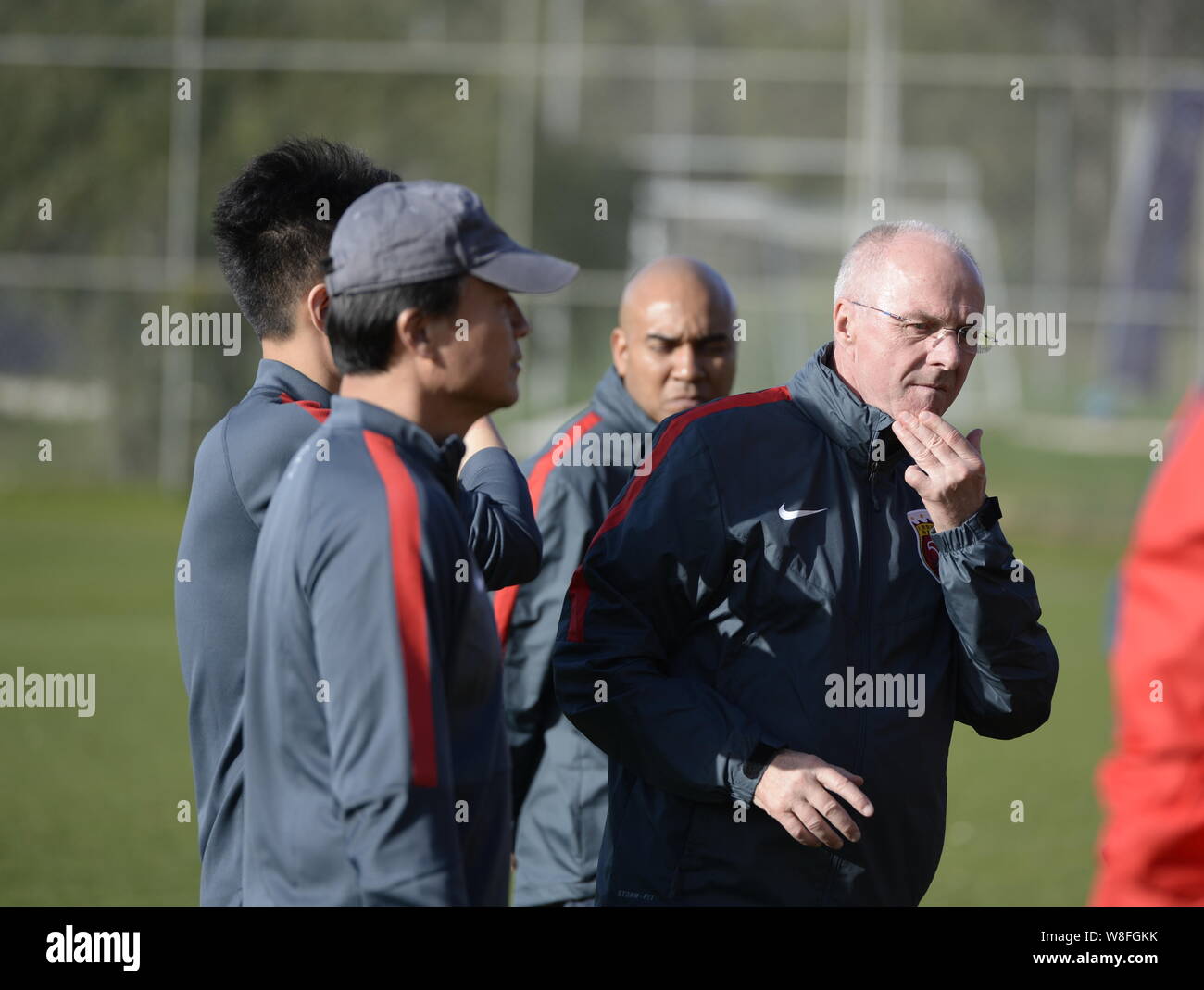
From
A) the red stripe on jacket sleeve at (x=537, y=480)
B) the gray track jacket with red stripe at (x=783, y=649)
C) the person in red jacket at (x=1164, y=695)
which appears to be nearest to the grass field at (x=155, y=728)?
the red stripe on jacket sleeve at (x=537, y=480)

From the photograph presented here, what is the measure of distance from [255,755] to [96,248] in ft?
82.2

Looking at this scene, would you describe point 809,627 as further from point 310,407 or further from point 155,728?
point 155,728

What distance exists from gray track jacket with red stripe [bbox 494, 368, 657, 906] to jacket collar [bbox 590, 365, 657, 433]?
0.17 meters

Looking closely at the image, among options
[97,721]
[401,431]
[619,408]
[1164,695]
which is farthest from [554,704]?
[97,721]

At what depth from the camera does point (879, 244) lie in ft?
11.1

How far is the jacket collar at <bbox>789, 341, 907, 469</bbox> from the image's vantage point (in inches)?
125

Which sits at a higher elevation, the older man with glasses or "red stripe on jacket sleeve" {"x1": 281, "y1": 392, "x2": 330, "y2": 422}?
"red stripe on jacket sleeve" {"x1": 281, "y1": 392, "x2": 330, "y2": 422}

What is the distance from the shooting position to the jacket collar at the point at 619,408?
15.6 feet

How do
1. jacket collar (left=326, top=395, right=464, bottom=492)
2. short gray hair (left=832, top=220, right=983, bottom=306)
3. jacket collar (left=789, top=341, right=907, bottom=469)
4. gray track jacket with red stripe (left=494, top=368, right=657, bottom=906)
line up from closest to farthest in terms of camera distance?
jacket collar (left=326, top=395, right=464, bottom=492) < jacket collar (left=789, top=341, right=907, bottom=469) < short gray hair (left=832, top=220, right=983, bottom=306) < gray track jacket with red stripe (left=494, top=368, right=657, bottom=906)

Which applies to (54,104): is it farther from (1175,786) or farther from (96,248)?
(1175,786)

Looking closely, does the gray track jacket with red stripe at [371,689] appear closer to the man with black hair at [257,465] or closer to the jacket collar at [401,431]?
the jacket collar at [401,431]

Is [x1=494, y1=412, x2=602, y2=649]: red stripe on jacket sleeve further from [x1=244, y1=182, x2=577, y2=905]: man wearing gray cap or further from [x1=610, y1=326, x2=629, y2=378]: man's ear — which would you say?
[x1=244, y1=182, x2=577, y2=905]: man wearing gray cap

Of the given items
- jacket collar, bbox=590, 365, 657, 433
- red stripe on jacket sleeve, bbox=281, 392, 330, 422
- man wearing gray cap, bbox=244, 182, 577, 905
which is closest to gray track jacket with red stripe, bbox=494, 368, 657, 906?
jacket collar, bbox=590, 365, 657, 433
